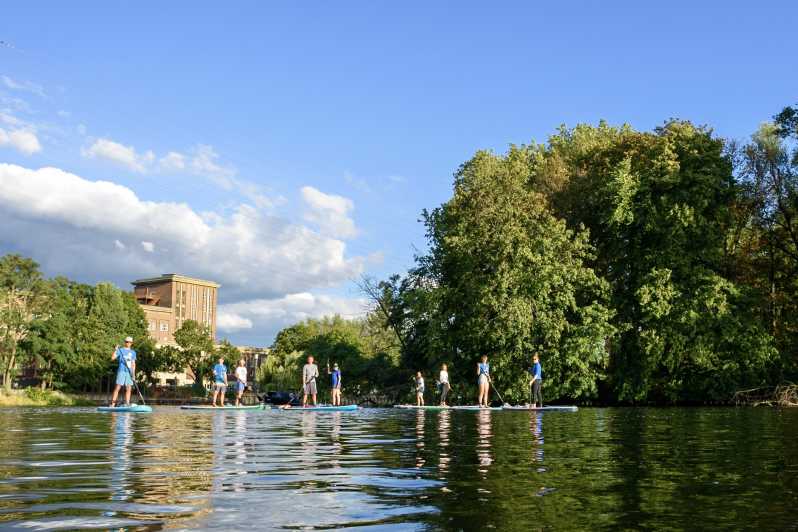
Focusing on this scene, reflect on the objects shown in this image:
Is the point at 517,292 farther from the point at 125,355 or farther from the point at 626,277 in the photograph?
the point at 125,355

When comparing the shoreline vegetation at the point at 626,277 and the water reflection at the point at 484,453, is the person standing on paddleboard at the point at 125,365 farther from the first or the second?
the shoreline vegetation at the point at 626,277

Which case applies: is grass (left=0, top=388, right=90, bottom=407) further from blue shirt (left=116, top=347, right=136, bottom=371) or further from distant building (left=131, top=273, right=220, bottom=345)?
distant building (left=131, top=273, right=220, bottom=345)

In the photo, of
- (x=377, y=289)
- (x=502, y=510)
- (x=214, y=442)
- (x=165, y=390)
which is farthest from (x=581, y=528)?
(x=165, y=390)

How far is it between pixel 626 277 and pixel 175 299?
429 ft

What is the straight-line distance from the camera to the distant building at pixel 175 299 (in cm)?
15725

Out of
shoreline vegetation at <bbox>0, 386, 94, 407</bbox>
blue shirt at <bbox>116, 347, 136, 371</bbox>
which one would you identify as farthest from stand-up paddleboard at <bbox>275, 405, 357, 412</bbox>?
shoreline vegetation at <bbox>0, 386, 94, 407</bbox>

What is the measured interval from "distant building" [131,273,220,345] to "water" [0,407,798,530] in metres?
151

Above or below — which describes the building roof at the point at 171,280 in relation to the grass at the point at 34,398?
above

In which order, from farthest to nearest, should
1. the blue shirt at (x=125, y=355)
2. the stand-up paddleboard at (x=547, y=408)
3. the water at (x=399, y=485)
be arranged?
the stand-up paddleboard at (x=547, y=408), the blue shirt at (x=125, y=355), the water at (x=399, y=485)

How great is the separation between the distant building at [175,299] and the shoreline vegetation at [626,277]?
368ft

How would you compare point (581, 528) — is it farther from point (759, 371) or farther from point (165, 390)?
point (165, 390)

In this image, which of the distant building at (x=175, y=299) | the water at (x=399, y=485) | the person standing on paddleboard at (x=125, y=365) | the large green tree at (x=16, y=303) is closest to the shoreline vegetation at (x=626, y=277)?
the person standing on paddleboard at (x=125, y=365)

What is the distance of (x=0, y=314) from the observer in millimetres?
77062

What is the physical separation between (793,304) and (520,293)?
16214 mm
